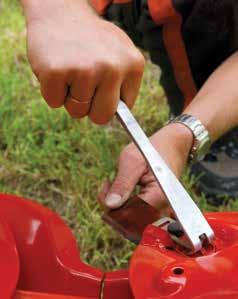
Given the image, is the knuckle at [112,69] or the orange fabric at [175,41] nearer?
the knuckle at [112,69]

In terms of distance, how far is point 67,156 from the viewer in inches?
61.6

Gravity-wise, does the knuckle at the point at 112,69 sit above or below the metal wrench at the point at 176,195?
above

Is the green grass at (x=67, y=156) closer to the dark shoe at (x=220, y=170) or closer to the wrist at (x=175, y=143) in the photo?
the dark shoe at (x=220, y=170)

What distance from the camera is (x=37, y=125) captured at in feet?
5.36

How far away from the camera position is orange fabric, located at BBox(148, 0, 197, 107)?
129cm

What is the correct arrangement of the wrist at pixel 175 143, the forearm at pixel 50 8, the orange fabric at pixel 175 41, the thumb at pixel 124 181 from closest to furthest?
the forearm at pixel 50 8 < the thumb at pixel 124 181 < the wrist at pixel 175 143 < the orange fabric at pixel 175 41

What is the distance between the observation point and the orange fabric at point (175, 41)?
4.22ft

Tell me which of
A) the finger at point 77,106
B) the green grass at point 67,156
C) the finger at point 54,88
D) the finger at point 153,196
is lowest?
the green grass at point 67,156

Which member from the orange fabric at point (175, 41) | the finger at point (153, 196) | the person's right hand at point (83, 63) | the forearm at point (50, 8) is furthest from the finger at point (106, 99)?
the orange fabric at point (175, 41)

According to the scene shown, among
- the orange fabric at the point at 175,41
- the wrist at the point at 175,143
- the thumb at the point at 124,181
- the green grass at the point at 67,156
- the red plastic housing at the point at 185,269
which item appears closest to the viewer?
the red plastic housing at the point at 185,269

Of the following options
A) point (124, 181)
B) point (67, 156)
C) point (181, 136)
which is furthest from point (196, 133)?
point (67, 156)

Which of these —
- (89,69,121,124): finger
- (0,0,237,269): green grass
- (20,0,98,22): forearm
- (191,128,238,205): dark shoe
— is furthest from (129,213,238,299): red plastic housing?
(191,128,238,205): dark shoe

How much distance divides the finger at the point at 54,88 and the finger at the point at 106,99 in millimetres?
35

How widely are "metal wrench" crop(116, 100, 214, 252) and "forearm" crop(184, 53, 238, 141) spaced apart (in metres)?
0.34
